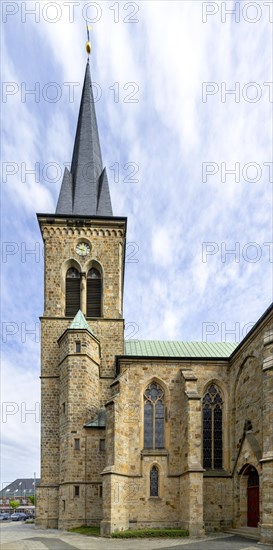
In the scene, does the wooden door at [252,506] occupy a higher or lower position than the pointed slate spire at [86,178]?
lower

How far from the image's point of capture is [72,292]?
3494 cm

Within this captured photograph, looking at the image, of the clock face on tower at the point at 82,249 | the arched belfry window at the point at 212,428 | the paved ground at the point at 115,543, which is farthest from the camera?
the clock face on tower at the point at 82,249

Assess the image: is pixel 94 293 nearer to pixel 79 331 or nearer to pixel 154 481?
pixel 79 331

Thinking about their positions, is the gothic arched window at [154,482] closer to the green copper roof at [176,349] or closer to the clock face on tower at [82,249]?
the green copper roof at [176,349]

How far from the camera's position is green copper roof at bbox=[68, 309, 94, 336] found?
100 ft

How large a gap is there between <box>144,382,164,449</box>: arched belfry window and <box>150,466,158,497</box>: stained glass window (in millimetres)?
1291

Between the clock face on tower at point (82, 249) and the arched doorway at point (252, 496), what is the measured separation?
18055mm

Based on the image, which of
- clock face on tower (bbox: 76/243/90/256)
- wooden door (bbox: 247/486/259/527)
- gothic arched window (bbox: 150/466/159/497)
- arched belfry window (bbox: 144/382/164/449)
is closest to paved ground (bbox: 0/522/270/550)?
wooden door (bbox: 247/486/259/527)

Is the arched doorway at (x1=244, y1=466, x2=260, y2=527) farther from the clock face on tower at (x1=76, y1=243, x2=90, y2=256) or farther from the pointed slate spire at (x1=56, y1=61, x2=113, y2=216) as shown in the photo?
the pointed slate spire at (x1=56, y1=61, x2=113, y2=216)

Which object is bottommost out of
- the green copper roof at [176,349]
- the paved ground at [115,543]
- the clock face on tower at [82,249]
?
the paved ground at [115,543]

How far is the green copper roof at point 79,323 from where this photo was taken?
30.6 meters

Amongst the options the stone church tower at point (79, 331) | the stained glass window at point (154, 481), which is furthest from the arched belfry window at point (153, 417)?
the stone church tower at point (79, 331)

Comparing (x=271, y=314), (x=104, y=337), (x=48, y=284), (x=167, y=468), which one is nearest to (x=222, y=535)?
(x=167, y=468)

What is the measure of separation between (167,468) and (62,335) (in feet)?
33.7
